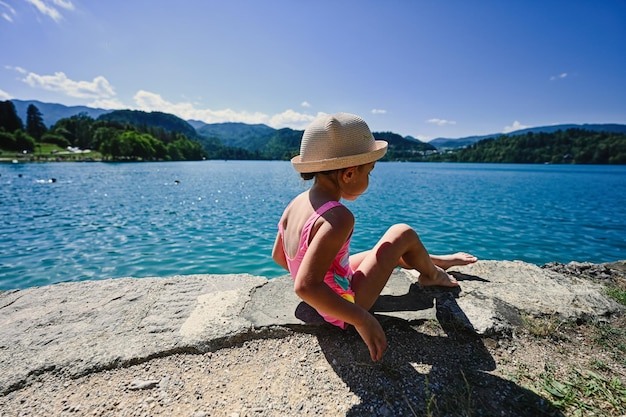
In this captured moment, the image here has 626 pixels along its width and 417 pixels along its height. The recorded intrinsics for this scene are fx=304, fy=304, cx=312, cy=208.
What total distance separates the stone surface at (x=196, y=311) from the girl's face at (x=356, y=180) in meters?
1.31

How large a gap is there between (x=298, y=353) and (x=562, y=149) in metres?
153

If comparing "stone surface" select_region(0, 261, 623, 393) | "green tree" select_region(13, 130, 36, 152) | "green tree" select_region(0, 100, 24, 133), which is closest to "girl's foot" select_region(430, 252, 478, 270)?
"stone surface" select_region(0, 261, 623, 393)

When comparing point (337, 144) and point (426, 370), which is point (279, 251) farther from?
point (426, 370)

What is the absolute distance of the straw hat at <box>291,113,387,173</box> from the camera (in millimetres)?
1984

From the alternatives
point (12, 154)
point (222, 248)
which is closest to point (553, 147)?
point (222, 248)

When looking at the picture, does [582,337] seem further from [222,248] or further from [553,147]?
[553,147]

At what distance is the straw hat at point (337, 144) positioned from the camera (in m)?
1.98

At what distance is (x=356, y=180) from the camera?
7.13ft

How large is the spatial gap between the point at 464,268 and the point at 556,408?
2490 mm

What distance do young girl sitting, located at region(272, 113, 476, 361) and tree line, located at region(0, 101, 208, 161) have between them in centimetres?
10744

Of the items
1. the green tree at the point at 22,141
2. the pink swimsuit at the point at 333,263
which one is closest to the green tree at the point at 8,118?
the green tree at the point at 22,141

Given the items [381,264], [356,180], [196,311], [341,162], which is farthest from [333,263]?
[196,311]

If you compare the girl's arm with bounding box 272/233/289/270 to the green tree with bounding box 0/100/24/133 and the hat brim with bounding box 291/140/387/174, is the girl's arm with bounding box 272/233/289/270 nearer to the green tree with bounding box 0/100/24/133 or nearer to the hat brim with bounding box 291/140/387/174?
the hat brim with bounding box 291/140/387/174

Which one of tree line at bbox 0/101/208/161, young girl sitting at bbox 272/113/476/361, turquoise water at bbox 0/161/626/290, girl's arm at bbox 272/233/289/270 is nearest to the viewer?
young girl sitting at bbox 272/113/476/361
